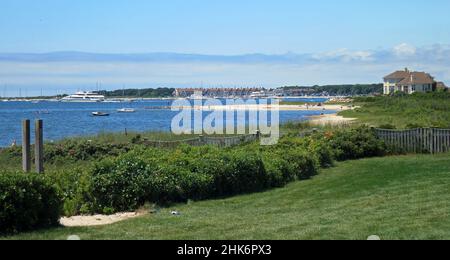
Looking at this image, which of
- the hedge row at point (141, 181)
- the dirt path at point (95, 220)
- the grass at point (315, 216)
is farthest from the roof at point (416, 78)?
the dirt path at point (95, 220)

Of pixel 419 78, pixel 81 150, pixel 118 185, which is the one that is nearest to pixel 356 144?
pixel 81 150

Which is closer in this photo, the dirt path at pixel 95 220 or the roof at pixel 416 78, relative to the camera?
the dirt path at pixel 95 220

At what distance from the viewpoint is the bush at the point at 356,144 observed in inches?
1100

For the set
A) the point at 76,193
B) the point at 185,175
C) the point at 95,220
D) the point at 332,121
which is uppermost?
the point at 332,121

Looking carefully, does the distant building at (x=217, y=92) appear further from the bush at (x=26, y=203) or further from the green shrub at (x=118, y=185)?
the bush at (x=26, y=203)

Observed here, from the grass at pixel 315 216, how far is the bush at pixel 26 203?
0.38 metres

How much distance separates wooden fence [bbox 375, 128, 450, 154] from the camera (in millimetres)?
30031

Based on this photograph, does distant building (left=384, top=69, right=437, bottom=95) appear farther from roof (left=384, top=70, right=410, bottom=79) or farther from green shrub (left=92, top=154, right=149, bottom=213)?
green shrub (left=92, top=154, right=149, bottom=213)

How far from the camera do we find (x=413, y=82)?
12650 cm

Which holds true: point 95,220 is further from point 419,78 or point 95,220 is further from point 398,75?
point 398,75

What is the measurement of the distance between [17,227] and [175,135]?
3299 centimetres

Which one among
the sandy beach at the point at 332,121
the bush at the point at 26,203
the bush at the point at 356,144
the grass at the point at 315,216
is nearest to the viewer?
the grass at the point at 315,216

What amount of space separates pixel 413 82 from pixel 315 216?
120555 millimetres
